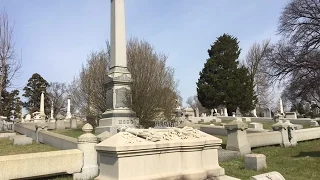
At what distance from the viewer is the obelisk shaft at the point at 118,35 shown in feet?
53.1

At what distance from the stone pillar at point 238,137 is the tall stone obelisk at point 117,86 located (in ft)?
22.3

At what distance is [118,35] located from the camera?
1652 cm

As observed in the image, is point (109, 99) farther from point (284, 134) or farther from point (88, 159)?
point (284, 134)

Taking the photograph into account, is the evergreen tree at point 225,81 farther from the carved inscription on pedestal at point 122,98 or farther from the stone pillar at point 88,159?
the stone pillar at point 88,159

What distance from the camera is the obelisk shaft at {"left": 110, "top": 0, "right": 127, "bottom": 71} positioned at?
1619 centimetres

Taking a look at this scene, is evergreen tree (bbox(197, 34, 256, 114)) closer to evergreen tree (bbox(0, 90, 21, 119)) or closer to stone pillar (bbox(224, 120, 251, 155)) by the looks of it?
stone pillar (bbox(224, 120, 251, 155))

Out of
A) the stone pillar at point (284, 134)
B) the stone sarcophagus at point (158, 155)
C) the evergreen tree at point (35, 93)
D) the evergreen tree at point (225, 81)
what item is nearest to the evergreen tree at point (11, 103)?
the evergreen tree at point (35, 93)

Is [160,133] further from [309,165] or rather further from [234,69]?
[234,69]

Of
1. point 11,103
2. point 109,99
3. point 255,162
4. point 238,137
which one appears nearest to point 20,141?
point 109,99

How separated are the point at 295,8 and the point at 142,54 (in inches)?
663

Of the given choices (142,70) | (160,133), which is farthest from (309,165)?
(142,70)

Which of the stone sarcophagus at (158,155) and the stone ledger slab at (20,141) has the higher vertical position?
the stone sarcophagus at (158,155)

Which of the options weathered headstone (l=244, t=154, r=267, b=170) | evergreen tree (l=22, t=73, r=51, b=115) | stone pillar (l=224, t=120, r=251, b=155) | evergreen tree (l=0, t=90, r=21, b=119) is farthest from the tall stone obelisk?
evergreen tree (l=22, t=73, r=51, b=115)

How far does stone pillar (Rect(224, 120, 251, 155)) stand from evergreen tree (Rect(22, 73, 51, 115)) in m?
58.5
